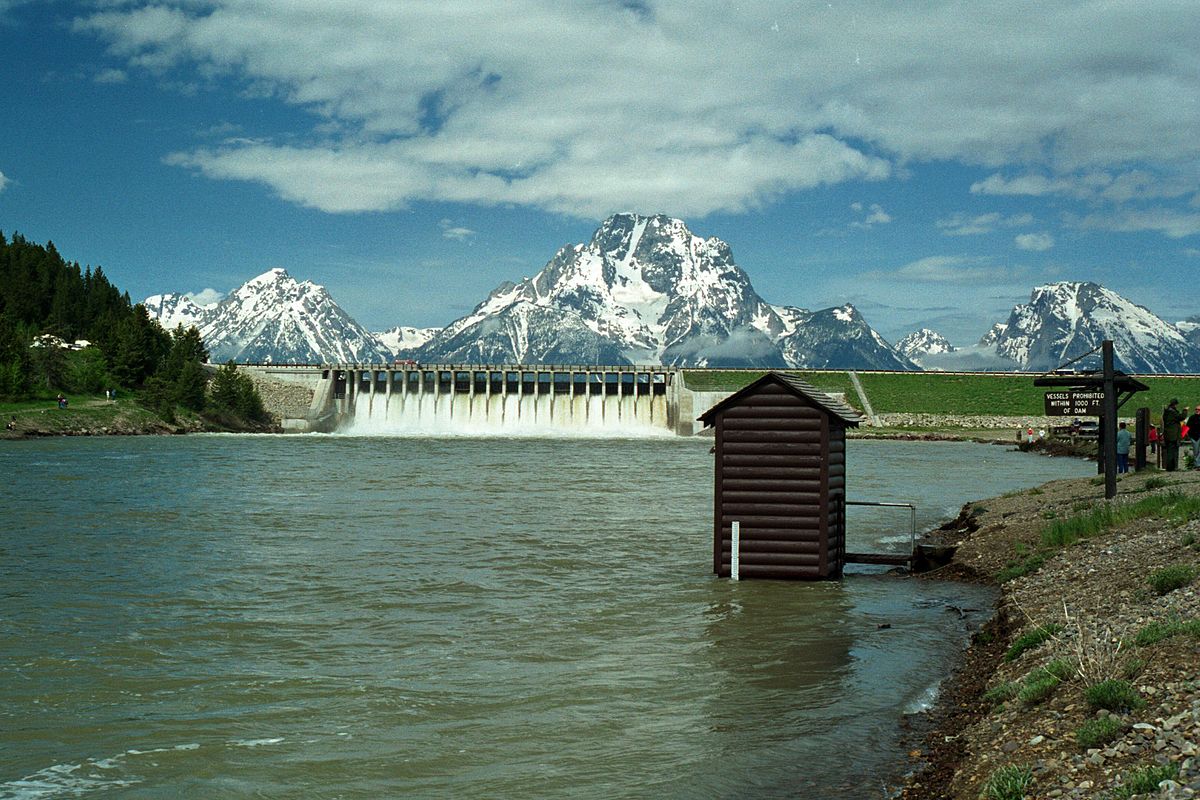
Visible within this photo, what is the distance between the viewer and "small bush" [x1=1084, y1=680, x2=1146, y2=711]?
1069cm

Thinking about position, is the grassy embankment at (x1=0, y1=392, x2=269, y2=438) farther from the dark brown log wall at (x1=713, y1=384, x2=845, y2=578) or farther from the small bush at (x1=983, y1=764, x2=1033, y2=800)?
the small bush at (x1=983, y1=764, x2=1033, y2=800)

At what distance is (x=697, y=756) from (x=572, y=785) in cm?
174

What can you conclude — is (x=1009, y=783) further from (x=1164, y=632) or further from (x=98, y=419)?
(x=98, y=419)

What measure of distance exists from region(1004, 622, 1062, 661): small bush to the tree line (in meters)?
125

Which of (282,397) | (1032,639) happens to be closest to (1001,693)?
(1032,639)

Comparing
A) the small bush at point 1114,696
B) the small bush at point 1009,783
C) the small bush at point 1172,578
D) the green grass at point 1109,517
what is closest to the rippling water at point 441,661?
the small bush at point 1009,783

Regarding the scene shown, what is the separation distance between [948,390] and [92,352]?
Result: 4563 inches

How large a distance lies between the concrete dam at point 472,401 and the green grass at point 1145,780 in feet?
433

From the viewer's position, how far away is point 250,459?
3191 inches

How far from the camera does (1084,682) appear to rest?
1171 centimetres

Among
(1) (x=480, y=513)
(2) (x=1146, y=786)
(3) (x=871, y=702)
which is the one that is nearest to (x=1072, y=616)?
(3) (x=871, y=702)

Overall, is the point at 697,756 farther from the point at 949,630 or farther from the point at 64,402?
the point at 64,402

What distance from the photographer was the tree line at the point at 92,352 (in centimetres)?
12662

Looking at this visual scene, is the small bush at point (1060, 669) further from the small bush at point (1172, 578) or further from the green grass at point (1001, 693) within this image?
the small bush at point (1172, 578)
